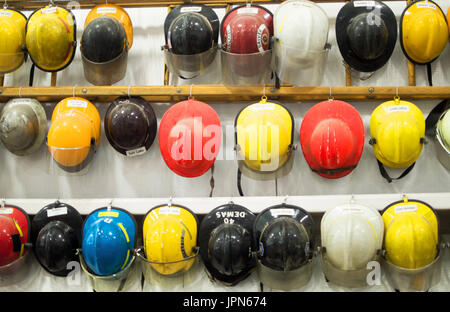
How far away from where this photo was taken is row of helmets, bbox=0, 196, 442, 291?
6.16ft

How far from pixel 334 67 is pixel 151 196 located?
1.37 m

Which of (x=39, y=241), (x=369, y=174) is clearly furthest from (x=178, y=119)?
(x=369, y=174)

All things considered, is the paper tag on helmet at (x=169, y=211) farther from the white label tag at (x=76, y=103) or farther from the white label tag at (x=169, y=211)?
the white label tag at (x=76, y=103)

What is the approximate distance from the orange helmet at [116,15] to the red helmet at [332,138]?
46.5 inches

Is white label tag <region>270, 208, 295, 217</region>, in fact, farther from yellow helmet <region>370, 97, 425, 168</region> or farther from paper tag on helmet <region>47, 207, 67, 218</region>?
paper tag on helmet <region>47, 207, 67, 218</region>

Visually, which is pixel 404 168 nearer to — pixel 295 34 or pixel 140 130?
pixel 295 34

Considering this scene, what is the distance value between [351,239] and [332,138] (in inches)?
20.1

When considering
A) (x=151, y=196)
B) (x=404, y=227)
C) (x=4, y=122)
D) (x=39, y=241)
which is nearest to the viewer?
(x=404, y=227)

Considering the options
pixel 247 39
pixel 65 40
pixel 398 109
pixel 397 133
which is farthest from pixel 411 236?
pixel 65 40

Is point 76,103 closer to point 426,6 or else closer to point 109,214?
point 109,214

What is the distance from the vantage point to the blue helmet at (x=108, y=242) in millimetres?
1945

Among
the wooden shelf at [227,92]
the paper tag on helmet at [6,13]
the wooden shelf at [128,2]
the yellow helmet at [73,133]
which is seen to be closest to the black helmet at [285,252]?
the wooden shelf at [227,92]

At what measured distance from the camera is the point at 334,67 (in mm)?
2371

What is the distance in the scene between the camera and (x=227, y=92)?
2.17 metres
